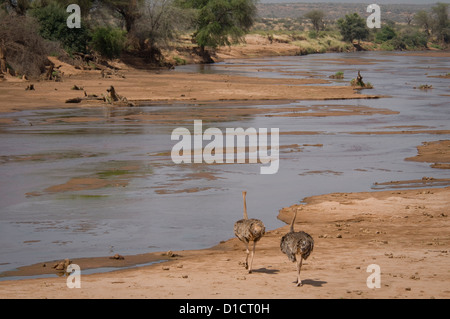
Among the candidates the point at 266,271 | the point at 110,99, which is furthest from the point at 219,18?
the point at 266,271

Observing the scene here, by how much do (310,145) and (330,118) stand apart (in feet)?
28.7

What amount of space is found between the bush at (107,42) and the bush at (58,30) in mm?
1957

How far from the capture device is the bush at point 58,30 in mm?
56969

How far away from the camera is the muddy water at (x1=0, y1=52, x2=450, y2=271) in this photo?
12914mm

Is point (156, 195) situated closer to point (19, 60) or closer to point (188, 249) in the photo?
point (188, 249)

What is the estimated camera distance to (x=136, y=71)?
5888 cm

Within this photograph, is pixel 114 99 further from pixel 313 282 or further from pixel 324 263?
pixel 313 282

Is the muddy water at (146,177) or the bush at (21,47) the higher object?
the bush at (21,47)

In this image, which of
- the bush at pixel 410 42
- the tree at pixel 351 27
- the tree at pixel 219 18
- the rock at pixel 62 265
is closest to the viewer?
the rock at pixel 62 265

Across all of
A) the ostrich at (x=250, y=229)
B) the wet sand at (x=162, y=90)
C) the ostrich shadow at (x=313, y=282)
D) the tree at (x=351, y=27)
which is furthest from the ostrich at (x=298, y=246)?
the tree at (x=351, y=27)

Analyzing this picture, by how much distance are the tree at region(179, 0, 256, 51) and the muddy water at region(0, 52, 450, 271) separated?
43160mm

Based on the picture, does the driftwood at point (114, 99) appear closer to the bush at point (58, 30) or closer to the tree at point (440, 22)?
the bush at point (58, 30)

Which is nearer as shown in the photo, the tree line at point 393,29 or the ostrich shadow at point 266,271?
the ostrich shadow at point 266,271
